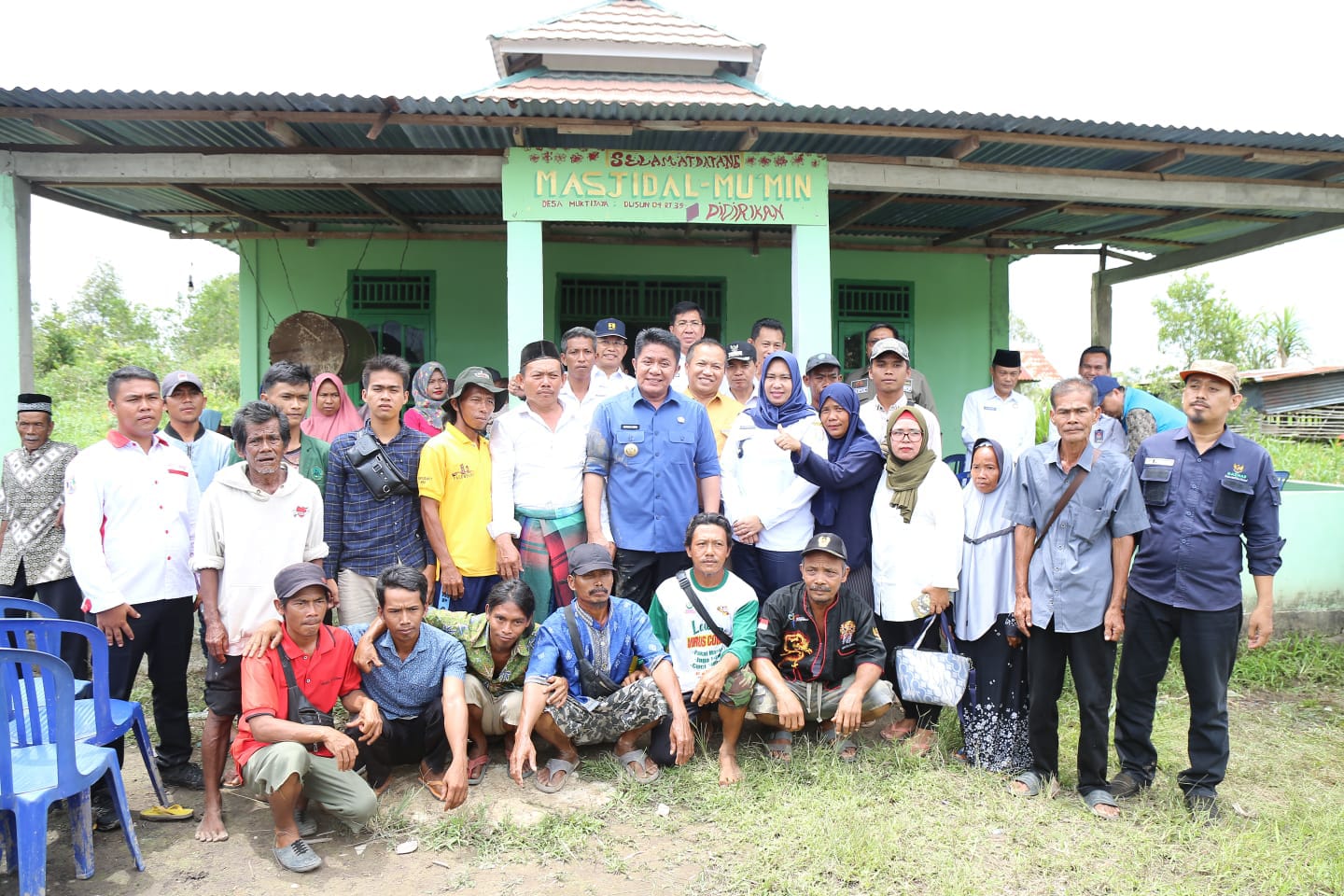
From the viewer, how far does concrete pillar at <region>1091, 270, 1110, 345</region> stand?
9.47m

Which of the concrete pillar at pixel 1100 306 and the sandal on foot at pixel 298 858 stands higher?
the concrete pillar at pixel 1100 306

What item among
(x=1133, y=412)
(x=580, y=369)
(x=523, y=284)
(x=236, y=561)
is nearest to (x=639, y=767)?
(x=236, y=561)

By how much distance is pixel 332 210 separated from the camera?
25.7ft

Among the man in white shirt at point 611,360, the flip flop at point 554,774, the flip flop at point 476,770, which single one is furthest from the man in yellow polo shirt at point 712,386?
the flip flop at point 476,770

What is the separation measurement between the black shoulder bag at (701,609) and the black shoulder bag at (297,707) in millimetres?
1604

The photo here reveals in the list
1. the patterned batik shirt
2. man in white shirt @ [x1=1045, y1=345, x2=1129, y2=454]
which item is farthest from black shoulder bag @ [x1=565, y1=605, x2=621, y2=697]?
man in white shirt @ [x1=1045, y1=345, x2=1129, y2=454]

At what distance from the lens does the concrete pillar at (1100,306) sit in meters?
9.47

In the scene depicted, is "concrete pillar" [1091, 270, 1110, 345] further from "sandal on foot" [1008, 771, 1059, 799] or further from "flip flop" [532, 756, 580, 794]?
"flip flop" [532, 756, 580, 794]

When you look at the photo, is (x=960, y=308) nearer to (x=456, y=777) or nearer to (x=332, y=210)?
(x=332, y=210)

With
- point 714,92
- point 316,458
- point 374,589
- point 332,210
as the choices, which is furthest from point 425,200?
point 374,589

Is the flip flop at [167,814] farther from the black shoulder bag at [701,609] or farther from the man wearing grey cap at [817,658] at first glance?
the man wearing grey cap at [817,658]

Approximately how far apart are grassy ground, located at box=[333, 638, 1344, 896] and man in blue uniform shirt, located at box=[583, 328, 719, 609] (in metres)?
0.98

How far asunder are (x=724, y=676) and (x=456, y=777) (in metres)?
1.21

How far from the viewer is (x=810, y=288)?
6020mm
